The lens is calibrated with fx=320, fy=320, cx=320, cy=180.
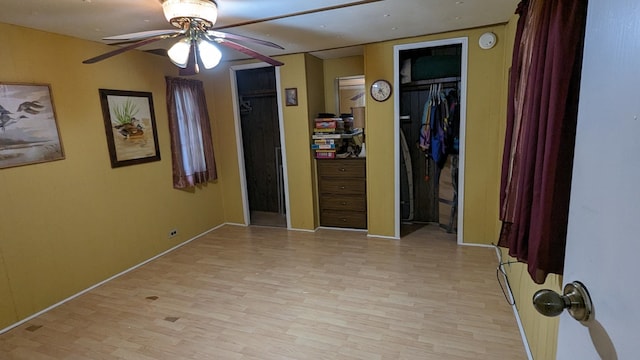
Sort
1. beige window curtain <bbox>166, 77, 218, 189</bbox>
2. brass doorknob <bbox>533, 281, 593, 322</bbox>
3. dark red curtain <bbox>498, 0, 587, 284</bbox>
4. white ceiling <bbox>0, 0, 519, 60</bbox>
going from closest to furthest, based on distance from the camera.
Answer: brass doorknob <bbox>533, 281, 593, 322</bbox> → dark red curtain <bbox>498, 0, 587, 284</bbox> → white ceiling <bbox>0, 0, 519, 60</bbox> → beige window curtain <bbox>166, 77, 218, 189</bbox>

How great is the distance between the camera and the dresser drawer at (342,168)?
4117mm

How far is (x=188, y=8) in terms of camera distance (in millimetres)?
1930

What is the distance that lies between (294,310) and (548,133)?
6.88ft

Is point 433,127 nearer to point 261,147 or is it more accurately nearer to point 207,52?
point 261,147

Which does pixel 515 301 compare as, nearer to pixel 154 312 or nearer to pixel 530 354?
pixel 530 354

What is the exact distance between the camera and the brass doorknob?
670mm

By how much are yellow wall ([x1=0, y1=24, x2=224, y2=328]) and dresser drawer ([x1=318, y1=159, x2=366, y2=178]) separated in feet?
6.26

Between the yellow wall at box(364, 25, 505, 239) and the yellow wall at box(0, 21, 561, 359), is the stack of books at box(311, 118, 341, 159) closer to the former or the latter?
the yellow wall at box(0, 21, 561, 359)

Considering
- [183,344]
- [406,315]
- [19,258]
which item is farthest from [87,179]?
[406,315]

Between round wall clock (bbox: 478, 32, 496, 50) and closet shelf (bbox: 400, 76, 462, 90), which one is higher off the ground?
round wall clock (bbox: 478, 32, 496, 50)

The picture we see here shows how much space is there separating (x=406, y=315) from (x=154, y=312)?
2.00 metres

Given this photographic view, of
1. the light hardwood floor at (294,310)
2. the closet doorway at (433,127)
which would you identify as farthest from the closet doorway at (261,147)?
the closet doorway at (433,127)

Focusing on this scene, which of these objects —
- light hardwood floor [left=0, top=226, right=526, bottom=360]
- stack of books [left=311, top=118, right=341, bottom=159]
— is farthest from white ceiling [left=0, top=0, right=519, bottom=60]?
light hardwood floor [left=0, top=226, right=526, bottom=360]

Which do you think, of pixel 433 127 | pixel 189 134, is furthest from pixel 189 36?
pixel 433 127
